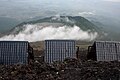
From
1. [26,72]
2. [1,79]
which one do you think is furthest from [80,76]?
[1,79]

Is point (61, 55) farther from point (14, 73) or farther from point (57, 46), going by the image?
point (14, 73)

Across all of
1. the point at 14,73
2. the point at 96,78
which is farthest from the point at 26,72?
the point at 96,78

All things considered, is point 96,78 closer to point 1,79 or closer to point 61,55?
point 1,79

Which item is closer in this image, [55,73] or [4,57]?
[55,73]

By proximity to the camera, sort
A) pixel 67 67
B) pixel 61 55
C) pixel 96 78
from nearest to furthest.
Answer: pixel 96 78 < pixel 67 67 < pixel 61 55

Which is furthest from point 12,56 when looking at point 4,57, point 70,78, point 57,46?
point 70,78

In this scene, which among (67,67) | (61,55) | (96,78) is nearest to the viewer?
(96,78)

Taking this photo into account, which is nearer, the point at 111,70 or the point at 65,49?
the point at 111,70
